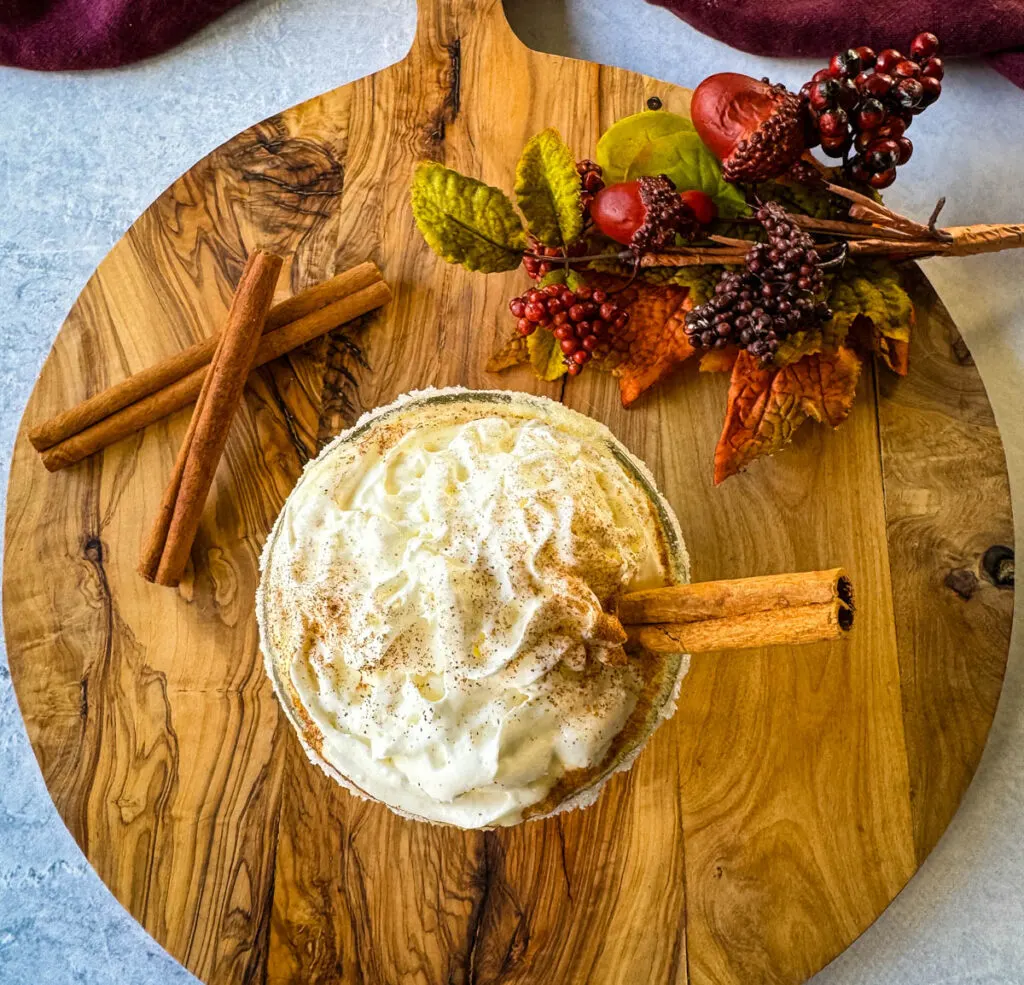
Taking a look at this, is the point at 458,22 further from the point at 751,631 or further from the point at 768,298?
the point at 751,631

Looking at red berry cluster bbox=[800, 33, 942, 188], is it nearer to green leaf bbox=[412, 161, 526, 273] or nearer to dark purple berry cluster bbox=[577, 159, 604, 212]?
dark purple berry cluster bbox=[577, 159, 604, 212]

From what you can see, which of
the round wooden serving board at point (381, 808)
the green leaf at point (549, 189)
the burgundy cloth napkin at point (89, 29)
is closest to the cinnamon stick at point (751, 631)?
the round wooden serving board at point (381, 808)

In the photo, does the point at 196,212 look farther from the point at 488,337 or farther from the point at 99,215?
the point at 488,337

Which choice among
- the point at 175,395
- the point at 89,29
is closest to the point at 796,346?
the point at 175,395

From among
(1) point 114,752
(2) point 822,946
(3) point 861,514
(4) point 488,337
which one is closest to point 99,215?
(4) point 488,337

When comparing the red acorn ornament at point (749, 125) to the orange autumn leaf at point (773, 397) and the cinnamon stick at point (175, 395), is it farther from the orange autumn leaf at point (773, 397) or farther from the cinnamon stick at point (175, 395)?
the cinnamon stick at point (175, 395)

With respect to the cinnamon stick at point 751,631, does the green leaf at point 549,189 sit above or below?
above

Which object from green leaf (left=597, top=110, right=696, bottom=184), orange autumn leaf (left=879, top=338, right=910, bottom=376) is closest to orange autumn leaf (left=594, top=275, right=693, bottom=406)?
green leaf (left=597, top=110, right=696, bottom=184)
